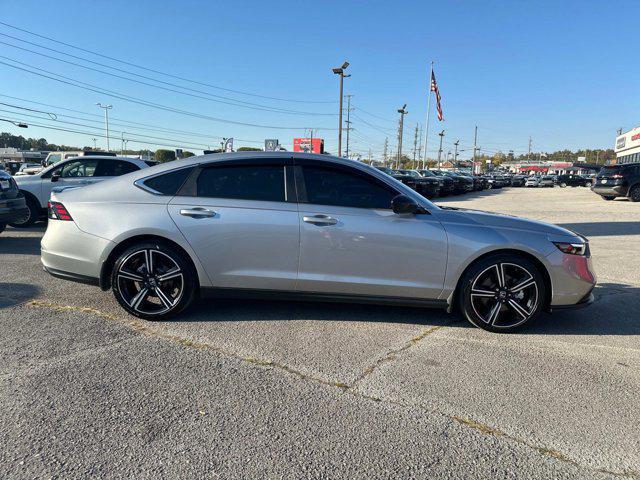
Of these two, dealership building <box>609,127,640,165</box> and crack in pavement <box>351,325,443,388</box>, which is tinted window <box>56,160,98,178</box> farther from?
dealership building <box>609,127,640,165</box>

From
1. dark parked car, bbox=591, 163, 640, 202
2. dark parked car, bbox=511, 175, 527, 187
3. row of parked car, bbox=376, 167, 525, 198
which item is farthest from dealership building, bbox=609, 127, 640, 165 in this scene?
dark parked car, bbox=591, 163, 640, 202

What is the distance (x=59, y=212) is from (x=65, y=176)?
6959mm

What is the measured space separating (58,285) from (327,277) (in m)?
3.40

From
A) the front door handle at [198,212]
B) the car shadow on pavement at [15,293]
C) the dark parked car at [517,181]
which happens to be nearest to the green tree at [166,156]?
the car shadow on pavement at [15,293]

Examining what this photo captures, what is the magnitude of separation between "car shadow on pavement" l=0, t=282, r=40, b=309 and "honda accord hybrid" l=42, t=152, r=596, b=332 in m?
0.96

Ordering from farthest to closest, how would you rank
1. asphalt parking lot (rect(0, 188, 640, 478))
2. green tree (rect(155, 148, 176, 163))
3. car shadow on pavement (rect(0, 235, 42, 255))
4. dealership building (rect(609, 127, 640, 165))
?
dealership building (rect(609, 127, 640, 165)) → green tree (rect(155, 148, 176, 163)) → car shadow on pavement (rect(0, 235, 42, 255)) → asphalt parking lot (rect(0, 188, 640, 478))

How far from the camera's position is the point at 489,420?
2635 millimetres

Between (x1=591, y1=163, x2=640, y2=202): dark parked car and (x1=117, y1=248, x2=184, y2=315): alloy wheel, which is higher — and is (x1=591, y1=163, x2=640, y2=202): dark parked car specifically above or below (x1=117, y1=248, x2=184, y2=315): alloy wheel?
above

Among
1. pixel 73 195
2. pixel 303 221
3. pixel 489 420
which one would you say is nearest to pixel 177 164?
pixel 73 195

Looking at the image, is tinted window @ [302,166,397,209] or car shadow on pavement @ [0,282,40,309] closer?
tinted window @ [302,166,397,209]

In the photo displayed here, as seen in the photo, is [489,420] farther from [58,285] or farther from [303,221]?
[58,285]

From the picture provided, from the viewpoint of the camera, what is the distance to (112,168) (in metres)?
10.5

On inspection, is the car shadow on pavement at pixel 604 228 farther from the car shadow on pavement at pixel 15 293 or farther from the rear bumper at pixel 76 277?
the car shadow on pavement at pixel 15 293

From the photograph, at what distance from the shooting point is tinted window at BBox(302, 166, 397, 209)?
4.05 m
